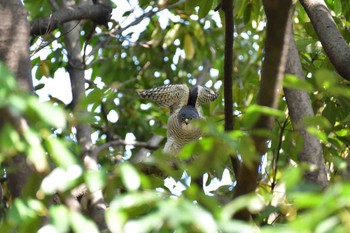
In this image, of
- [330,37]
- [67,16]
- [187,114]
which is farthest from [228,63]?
[67,16]

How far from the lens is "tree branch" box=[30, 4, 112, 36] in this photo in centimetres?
334

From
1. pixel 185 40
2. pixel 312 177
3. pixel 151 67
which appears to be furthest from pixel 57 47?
pixel 312 177

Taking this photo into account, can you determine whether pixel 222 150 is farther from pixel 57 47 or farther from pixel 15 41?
pixel 57 47

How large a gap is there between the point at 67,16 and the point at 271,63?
2057 millimetres

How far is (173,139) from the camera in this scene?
348cm

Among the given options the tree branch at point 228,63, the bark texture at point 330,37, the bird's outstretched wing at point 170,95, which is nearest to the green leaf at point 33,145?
the tree branch at point 228,63

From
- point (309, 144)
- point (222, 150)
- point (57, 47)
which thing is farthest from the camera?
point (57, 47)

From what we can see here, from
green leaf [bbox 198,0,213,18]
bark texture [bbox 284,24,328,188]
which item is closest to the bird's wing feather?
green leaf [bbox 198,0,213,18]

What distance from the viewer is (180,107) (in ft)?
12.0

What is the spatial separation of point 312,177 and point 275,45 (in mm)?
682

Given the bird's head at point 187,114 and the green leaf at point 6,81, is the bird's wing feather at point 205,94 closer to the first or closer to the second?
the bird's head at point 187,114

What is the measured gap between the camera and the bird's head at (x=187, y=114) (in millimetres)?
3390

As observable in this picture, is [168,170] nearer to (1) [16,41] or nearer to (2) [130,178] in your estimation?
(2) [130,178]

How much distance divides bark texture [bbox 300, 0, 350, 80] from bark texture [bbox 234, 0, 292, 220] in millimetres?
894
